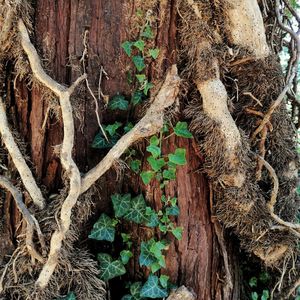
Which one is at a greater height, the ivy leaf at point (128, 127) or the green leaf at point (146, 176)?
the ivy leaf at point (128, 127)

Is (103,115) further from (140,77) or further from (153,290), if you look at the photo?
(153,290)

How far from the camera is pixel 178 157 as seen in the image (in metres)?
1.50

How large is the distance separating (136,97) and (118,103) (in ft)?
0.23

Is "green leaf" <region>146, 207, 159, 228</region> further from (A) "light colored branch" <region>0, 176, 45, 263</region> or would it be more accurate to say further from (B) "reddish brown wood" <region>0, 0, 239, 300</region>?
(A) "light colored branch" <region>0, 176, 45, 263</region>

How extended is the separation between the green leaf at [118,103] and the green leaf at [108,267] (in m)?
0.52

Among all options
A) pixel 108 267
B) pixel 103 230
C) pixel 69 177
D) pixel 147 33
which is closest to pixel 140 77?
pixel 147 33

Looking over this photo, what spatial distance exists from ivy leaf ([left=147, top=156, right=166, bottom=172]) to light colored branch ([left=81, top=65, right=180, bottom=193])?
101mm

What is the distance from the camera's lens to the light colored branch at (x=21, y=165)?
1423mm

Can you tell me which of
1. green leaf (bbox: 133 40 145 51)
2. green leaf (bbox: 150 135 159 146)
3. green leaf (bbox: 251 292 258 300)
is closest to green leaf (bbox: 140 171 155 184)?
green leaf (bbox: 150 135 159 146)

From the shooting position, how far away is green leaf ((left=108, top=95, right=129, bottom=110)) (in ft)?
4.96

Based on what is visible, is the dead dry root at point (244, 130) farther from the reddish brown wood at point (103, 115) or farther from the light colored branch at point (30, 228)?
the light colored branch at point (30, 228)

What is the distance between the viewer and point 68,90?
1.38 meters

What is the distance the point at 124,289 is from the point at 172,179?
44cm

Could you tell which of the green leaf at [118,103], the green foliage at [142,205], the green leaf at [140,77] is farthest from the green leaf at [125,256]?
the green leaf at [140,77]
